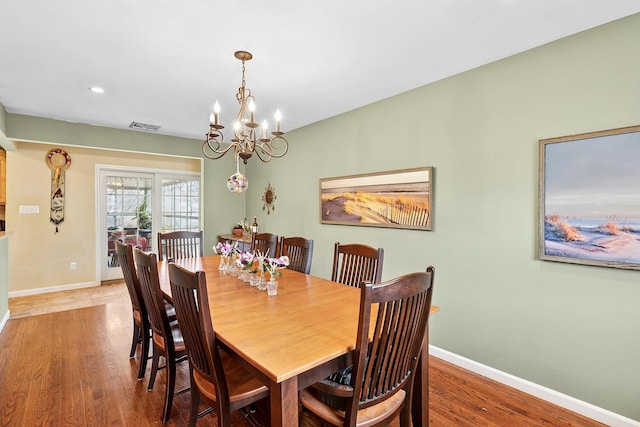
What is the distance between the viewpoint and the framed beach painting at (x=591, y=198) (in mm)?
1870

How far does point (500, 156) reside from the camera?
8.00 feet

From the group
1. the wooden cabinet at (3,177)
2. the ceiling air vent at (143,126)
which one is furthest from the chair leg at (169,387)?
the wooden cabinet at (3,177)

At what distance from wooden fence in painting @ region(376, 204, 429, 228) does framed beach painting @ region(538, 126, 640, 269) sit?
3.04ft

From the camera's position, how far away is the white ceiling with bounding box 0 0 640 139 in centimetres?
189

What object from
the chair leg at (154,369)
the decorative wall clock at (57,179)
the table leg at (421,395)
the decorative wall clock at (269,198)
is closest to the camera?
the table leg at (421,395)

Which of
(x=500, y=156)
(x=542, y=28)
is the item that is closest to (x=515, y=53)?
(x=542, y=28)

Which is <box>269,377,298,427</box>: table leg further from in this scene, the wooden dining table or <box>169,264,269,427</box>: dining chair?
<box>169,264,269,427</box>: dining chair

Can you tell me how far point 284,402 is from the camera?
1.14 meters

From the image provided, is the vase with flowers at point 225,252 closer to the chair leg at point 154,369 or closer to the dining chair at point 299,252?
the dining chair at point 299,252

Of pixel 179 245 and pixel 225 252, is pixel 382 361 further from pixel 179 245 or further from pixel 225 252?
pixel 179 245

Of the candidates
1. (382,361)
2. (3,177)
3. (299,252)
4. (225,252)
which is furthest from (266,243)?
(3,177)

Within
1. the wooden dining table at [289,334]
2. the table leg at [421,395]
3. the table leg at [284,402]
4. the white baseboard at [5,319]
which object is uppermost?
the wooden dining table at [289,334]

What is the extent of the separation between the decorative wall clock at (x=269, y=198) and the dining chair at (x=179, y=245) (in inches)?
62.9

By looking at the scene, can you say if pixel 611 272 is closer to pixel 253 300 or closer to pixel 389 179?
pixel 389 179
